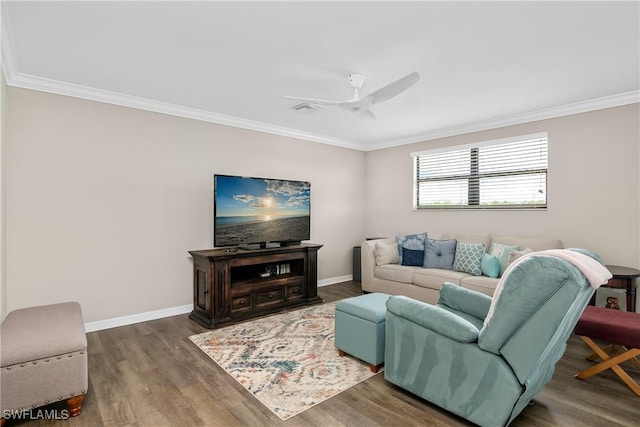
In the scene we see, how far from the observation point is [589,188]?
385 centimetres

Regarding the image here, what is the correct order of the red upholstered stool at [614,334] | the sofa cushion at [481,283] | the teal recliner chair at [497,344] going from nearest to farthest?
the teal recliner chair at [497,344], the red upholstered stool at [614,334], the sofa cushion at [481,283]

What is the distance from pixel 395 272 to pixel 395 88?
271cm

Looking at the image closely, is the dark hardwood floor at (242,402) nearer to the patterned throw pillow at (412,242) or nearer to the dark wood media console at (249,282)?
the dark wood media console at (249,282)

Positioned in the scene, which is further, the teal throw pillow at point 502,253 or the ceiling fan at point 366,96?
the teal throw pillow at point 502,253

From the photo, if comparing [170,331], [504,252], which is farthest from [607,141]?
[170,331]

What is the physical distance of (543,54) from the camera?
2674 millimetres

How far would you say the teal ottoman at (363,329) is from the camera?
2598 millimetres

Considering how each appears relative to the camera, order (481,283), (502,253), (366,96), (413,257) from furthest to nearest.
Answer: (413,257) → (502,253) → (481,283) → (366,96)

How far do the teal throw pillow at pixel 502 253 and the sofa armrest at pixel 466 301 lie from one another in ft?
4.67

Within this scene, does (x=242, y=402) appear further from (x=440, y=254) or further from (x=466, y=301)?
(x=440, y=254)

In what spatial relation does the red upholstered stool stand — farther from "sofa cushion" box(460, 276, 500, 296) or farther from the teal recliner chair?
"sofa cushion" box(460, 276, 500, 296)

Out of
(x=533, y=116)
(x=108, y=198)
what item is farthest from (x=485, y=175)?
(x=108, y=198)

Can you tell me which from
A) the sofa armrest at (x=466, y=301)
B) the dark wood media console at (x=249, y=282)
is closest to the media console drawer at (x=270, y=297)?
the dark wood media console at (x=249, y=282)

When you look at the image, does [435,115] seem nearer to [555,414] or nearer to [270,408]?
[555,414]
